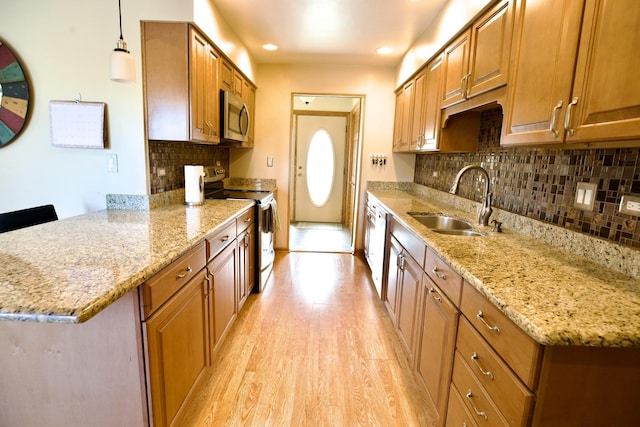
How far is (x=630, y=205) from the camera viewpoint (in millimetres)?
1202

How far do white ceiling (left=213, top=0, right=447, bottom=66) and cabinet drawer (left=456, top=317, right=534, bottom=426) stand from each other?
2305 mm

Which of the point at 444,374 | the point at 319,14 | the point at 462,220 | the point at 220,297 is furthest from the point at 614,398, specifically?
the point at 319,14

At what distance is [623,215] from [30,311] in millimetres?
1981

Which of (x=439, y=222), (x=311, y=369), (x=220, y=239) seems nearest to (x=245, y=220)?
(x=220, y=239)

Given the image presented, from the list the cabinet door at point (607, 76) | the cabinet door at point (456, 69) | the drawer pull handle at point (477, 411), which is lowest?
the drawer pull handle at point (477, 411)

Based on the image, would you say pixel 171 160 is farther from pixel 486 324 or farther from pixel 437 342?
pixel 486 324

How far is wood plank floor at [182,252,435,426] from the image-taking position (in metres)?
1.64

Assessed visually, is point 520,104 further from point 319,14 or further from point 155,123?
point 155,123

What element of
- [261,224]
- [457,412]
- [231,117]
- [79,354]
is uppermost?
[231,117]

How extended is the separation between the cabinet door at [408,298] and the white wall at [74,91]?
6.10 feet

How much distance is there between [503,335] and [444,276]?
1.55 feet

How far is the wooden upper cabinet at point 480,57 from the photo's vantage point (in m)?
1.56

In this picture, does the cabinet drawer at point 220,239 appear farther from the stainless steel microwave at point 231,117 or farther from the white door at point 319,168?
the white door at point 319,168

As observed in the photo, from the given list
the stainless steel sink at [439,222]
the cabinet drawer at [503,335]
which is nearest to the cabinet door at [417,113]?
the stainless steel sink at [439,222]
